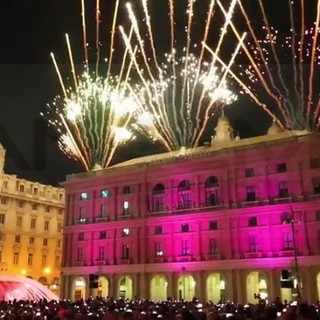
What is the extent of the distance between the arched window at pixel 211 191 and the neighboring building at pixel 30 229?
34.8 metres

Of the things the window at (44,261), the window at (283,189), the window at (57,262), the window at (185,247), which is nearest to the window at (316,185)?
the window at (283,189)

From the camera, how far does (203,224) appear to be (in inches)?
2424

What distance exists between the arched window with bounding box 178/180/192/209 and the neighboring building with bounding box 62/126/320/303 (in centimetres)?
13

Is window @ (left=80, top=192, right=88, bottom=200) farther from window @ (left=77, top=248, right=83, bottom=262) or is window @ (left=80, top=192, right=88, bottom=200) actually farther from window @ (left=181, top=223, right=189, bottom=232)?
window @ (left=181, top=223, right=189, bottom=232)

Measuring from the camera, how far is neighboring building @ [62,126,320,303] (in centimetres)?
5600

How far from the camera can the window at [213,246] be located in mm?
60084

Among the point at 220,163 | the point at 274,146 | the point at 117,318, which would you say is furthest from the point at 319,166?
the point at 117,318

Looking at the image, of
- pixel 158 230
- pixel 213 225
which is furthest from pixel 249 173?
pixel 158 230

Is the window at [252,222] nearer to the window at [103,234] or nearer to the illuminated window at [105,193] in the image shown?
the window at [103,234]

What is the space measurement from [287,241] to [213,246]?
9488mm

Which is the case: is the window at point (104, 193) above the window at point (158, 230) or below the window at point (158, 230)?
above

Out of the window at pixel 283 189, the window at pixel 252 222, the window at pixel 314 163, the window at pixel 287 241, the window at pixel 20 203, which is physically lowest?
the window at pixel 287 241

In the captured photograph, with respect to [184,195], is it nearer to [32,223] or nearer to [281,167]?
[281,167]

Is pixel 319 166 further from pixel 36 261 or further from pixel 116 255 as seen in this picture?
pixel 36 261
